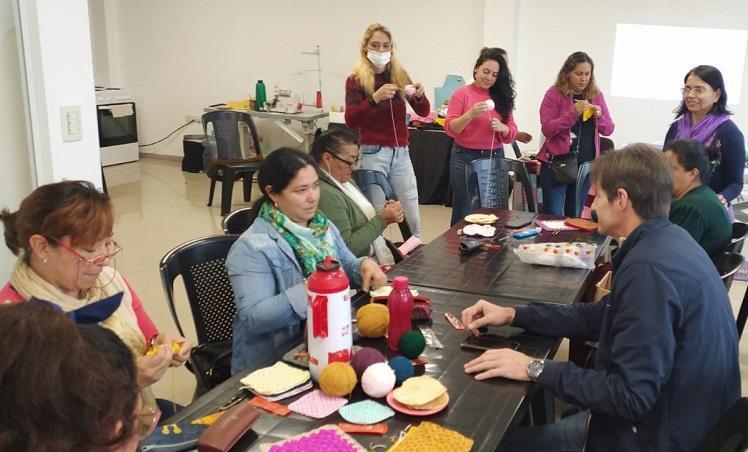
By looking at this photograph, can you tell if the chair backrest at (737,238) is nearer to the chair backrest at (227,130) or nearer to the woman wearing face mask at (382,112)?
the woman wearing face mask at (382,112)

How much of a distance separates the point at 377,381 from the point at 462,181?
2.91 metres

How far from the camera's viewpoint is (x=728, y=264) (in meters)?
2.66

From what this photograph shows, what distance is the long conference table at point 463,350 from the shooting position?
1533 mm

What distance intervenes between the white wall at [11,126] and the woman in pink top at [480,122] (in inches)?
96.2

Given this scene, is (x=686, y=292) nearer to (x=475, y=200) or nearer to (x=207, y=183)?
(x=475, y=200)

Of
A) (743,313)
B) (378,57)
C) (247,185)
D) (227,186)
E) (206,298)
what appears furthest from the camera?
(247,185)

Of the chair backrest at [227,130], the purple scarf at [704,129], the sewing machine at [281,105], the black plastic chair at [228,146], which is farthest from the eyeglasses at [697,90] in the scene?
the sewing machine at [281,105]

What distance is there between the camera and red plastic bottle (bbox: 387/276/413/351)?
1.86 m

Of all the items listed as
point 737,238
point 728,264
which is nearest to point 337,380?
point 728,264

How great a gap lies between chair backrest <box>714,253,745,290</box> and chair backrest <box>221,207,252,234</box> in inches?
73.5

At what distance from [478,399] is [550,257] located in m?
1.19

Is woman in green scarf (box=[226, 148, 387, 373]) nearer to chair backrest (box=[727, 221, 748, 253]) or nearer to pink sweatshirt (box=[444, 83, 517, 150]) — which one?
chair backrest (box=[727, 221, 748, 253])

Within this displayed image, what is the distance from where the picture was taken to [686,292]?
5.29 ft

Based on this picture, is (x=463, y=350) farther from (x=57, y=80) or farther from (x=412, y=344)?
(x=57, y=80)
